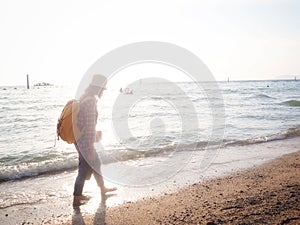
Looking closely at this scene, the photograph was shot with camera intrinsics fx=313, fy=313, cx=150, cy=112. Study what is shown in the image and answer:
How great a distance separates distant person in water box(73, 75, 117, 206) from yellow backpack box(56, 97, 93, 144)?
0.08 meters

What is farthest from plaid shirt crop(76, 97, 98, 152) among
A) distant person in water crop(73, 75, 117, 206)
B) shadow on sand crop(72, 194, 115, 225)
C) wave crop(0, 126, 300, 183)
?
wave crop(0, 126, 300, 183)

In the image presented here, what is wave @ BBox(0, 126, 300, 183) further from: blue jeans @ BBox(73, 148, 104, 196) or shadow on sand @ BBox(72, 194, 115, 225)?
shadow on sand @ BBox(72, 194, 115, 225)

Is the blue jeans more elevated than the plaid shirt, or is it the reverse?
the plaid shirt

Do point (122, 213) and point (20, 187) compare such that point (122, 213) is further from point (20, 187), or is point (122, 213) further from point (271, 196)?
point (20, 187)

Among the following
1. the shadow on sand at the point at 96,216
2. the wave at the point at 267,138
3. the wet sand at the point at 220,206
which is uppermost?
the wet sand at the point at 220,206

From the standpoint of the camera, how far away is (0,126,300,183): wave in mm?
8125

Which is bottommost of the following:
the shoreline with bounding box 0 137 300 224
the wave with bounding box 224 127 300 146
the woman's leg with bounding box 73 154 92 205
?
the wave with bounding box 224 127 300 146

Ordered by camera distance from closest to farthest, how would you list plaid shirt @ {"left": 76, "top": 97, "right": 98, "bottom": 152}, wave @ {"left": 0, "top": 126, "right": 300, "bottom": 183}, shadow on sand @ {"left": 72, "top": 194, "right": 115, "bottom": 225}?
shadow on sand @ {"left": 72, "top": 194, "right": 115, "bottom": 225}, plaid shirt @ {"left": 76, "top": 97, "right": 98, "bottom": 152}, wave @ {"left": 0, "top": 126, "right": 300, "bottom": 183}

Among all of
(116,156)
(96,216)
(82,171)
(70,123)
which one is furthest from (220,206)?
(116,156)

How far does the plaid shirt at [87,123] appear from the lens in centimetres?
533

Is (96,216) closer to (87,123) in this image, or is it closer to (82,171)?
(82,171)

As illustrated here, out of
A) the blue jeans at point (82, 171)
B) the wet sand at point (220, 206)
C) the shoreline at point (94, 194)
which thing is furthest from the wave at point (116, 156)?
the wet sand at point (220, 206)

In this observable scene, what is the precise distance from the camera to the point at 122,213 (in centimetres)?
485

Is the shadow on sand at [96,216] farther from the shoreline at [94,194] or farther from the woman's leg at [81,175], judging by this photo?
the woman's leg at [81,175]
